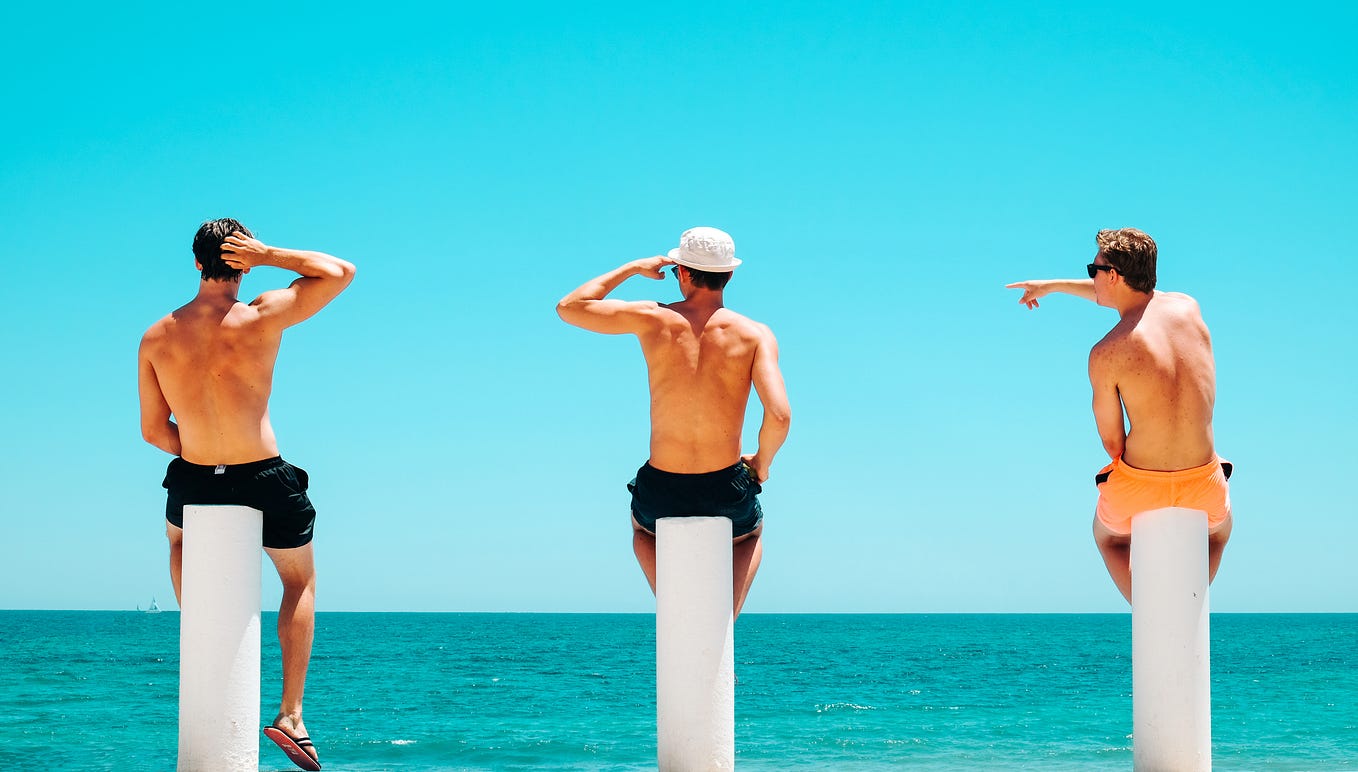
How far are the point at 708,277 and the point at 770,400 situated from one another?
24.7 inches

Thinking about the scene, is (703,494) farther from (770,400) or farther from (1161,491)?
(1161,491)

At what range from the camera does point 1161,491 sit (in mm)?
5199

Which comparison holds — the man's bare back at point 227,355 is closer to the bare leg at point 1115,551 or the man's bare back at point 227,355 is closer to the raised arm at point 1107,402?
the raised arm at point 1107,402

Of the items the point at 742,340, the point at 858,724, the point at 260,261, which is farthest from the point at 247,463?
the point at 858,724

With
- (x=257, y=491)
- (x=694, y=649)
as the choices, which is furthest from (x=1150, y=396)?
(x=257, y=491)

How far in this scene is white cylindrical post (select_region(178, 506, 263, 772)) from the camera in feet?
15.7

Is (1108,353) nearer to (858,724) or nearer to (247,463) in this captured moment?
(247,463)

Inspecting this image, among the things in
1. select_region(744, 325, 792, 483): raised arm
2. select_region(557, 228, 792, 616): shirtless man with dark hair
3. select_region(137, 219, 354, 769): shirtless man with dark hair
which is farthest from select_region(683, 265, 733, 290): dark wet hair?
select_region(137, 219, 354, 769): shirtless man with dark hair

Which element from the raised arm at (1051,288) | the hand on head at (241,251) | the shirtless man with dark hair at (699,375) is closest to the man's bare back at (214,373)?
the hand on head at (241,251)

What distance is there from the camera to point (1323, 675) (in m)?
42.1

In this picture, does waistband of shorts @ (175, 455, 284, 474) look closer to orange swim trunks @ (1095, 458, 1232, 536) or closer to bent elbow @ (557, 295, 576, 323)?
bent elbow @ (557, 295, 576, 323)

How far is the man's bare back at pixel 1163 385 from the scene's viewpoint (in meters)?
5.22

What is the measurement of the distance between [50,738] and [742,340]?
1886 cm

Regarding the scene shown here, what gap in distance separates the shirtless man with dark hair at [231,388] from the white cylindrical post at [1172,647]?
3519mm
